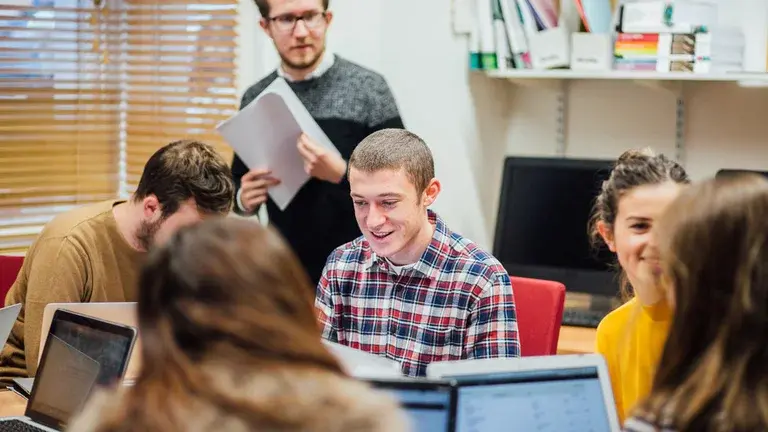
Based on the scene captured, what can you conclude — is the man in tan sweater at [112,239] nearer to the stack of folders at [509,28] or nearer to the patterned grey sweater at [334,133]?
the patterned grey sweater at [334,133]

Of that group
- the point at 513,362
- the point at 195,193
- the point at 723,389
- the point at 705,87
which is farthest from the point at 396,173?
the point at 705,87

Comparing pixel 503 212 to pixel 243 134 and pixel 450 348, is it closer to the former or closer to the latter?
pixel 243 134

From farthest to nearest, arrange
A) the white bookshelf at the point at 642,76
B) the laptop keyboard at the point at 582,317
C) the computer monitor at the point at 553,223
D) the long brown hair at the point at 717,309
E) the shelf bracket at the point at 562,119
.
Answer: the shelf bracket at the point at 562,119 < the computer monitor at the point at 553,223 < the laptop keyboard at the point at 582,317 < the white bookshelf at the point at 642,76 < the long brown hair at the point at 717,309

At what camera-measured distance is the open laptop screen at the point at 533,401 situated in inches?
52.5

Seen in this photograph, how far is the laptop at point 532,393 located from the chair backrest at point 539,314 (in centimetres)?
83

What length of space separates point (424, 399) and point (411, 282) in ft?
2.75

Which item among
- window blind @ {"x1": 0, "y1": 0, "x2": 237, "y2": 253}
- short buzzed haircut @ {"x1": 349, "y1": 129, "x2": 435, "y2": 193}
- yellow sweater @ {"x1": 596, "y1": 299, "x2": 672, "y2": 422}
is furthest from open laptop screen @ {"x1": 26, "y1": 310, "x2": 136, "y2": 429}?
window blind @ {"x1": 0, "y1": 0, "x2": 237, "y2": 253}

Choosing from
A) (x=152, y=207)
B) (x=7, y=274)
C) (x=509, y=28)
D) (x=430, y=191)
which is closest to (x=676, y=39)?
(x=509, y=28)

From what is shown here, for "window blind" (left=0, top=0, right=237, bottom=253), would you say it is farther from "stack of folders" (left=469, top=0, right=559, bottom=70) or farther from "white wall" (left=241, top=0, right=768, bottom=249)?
"stack of folders" (left=469, top=0, right=559, bottom=70)

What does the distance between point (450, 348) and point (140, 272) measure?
46.0 inches

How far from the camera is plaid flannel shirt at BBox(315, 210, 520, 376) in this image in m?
2.00

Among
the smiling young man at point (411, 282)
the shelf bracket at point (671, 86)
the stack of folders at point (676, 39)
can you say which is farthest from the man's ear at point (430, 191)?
the shelf bracket at point (671, 86)

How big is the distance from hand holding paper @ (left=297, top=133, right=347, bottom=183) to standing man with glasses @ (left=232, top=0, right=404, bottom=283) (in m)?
0.04

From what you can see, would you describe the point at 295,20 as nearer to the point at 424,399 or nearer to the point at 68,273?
the point at 68,273
